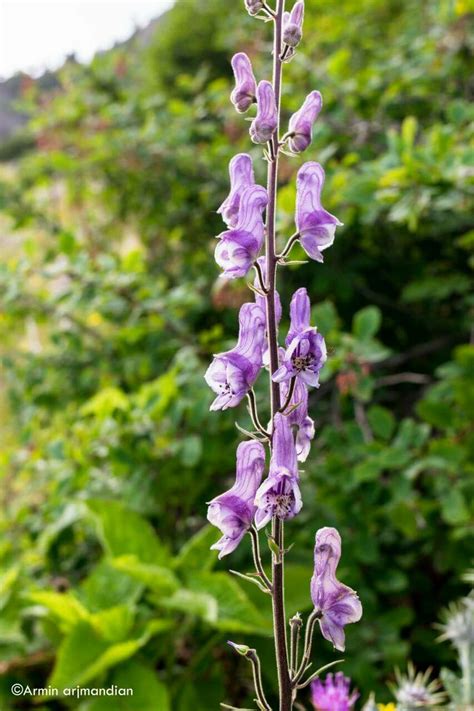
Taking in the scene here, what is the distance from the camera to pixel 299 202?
36.8 inches

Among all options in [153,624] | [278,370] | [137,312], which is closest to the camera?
[278,370]

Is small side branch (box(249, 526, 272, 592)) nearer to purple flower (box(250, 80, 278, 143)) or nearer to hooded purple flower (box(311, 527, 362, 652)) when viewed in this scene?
hooded purple flower (box(311, 527, 362, 652))

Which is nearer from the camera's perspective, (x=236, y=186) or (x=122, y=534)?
(x=236, y=186)

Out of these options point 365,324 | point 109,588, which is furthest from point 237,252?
point 109,588

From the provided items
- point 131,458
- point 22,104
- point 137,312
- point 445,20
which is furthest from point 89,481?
point 22,104

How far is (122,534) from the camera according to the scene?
230 centimetres

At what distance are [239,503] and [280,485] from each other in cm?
7

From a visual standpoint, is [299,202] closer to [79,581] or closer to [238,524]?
[238,524]

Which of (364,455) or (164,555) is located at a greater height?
(364,455)

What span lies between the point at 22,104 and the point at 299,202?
388 cm

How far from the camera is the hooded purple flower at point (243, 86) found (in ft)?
3.19

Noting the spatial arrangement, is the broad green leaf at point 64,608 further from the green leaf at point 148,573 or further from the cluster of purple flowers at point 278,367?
the cluster of purple flowers at point 278,367

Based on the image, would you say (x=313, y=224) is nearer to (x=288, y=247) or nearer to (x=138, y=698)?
(x=288, y=247)

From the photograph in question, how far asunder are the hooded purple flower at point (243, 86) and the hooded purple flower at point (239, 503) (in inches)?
17.4
